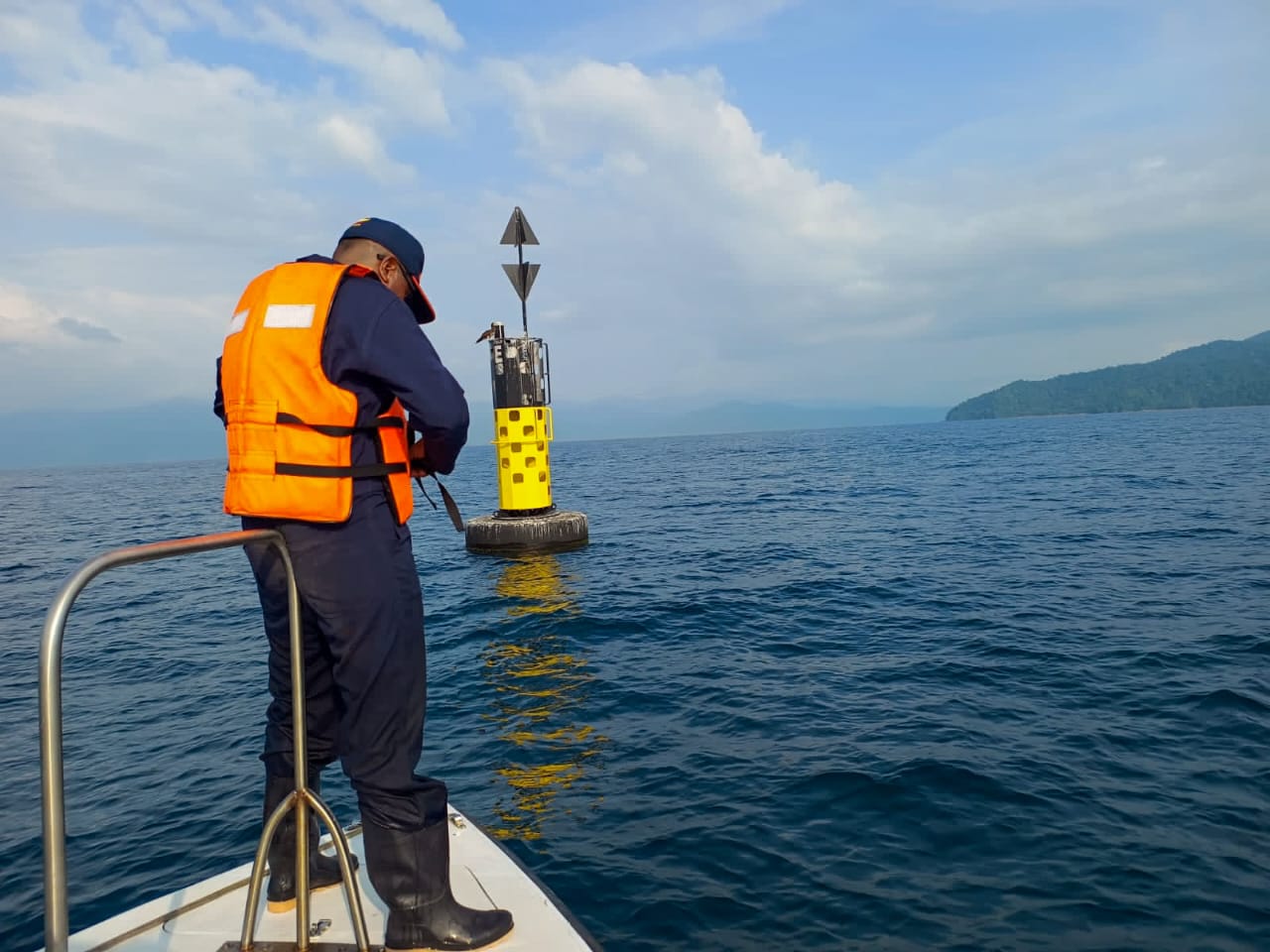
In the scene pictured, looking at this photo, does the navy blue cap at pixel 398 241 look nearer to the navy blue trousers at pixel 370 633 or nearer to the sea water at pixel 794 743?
→ the navy blue trousers at pixel 370 633

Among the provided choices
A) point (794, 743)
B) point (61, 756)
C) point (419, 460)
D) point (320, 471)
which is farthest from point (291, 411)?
point (794, 743)

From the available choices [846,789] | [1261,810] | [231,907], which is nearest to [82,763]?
[231,907]

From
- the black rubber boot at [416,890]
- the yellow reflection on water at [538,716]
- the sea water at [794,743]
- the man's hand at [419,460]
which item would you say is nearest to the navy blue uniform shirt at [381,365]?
the man's hand at [419,460]

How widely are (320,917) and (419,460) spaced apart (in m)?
1.96

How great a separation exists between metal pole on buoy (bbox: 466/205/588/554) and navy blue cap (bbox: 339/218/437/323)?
16.3m

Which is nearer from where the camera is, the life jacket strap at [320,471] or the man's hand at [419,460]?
the life jacket strap at [320,471]

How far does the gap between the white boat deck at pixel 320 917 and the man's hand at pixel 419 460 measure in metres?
1.85

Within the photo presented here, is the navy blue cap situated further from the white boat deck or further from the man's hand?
the white boat deck

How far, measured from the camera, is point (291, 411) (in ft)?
8.91

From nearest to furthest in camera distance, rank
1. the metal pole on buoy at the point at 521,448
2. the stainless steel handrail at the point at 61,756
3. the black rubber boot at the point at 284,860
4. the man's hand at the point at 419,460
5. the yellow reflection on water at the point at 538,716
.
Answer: the stainless steel handrail at the point at 61,756 → the man's hand at the point at 419,460 → the black rubber boot at the point at 284,860 → the yellow reflection on water at the point at 538,716 → the metal pole on buoy at the point at 521,448

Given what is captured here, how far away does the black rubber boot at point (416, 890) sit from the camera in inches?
114

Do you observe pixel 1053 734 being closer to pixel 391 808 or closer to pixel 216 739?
pixel 391 808

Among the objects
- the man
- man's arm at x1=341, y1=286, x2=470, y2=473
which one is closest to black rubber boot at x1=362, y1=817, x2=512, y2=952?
the man

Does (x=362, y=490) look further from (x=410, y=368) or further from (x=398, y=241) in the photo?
(x=398, y=241)
